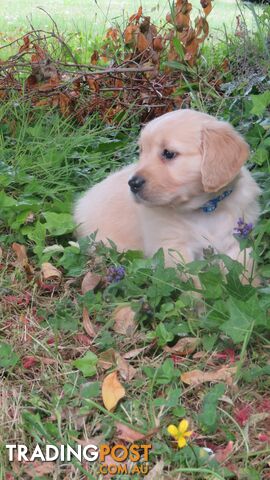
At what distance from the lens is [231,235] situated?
296 centimetres

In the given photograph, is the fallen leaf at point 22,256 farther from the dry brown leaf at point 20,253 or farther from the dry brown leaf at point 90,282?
the dry brown leaf at point 90,282

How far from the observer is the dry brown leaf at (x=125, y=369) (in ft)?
7.78

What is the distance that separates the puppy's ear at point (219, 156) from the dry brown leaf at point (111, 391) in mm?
912

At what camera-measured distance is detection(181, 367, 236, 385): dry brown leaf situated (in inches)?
89.7

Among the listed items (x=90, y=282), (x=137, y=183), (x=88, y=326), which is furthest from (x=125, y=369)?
(x=137, y=183)

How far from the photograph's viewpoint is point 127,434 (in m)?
2.07

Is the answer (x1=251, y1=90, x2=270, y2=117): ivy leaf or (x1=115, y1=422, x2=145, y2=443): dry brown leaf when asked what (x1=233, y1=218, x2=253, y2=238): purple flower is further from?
(x1=251, y1=90, x2=270, y2=117): ivy leaf

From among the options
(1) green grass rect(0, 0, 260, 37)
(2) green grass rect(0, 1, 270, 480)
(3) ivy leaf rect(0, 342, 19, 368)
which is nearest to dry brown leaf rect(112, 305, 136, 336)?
(2) green grass rect(0, 1, 270, 480)

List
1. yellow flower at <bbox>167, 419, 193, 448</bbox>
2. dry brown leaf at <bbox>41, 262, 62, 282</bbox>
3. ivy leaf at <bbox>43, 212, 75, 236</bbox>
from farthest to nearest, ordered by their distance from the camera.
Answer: ivy leaf at <bbox>43, 212, 75, 236</bbox> → dry brown leaf at <bbox>41, 262, 62, 282</bbox> → yellow flower at <bbox>167, 419, 193, 448</bbox>

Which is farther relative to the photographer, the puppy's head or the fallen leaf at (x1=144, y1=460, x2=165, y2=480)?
the puppy's head

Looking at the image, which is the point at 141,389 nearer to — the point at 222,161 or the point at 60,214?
the point at 222,161

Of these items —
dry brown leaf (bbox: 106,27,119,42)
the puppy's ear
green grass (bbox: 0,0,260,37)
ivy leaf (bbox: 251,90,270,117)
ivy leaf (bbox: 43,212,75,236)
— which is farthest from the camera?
green grass (bbox: 0,0,260,37)

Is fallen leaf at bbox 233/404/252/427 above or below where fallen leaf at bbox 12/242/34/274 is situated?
below

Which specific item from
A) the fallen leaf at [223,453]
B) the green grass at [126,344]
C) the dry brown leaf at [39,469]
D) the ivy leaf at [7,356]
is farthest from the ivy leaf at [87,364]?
the fallen leaf at [223,453]
